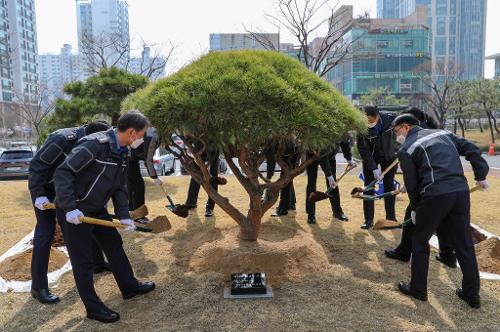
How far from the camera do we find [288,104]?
359cm

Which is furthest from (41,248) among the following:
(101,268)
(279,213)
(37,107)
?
(37,107)

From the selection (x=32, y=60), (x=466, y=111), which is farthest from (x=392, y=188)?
(x=32, y=60)

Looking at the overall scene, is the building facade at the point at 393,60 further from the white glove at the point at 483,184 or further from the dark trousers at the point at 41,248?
Answer: the dark trousers at the point at 41,248

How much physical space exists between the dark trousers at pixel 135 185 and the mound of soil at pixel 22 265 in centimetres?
168

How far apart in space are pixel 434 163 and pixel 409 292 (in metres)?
1.20

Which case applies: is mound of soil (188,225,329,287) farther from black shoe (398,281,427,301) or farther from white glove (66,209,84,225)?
white glove (66,209,84,225)

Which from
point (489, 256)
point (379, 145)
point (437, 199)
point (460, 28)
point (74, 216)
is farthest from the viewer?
point (460, 28)

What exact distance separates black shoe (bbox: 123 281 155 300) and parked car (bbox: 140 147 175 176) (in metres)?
9.92

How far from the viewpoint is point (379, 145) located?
5906 mm

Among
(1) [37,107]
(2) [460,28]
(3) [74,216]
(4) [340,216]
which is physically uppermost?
(2) [460,28]

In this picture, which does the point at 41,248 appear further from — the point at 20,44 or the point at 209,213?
the point at 20,44

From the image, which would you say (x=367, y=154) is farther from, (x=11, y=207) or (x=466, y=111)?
(x=466, y=111)

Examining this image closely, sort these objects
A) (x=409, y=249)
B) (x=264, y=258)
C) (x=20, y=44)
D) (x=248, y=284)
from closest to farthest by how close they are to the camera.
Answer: (x=248, y=284)
(x=264, y=258)
(x=409, y=249)
(x=20, y=44)

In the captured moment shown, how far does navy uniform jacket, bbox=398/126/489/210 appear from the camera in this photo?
3537 mm
